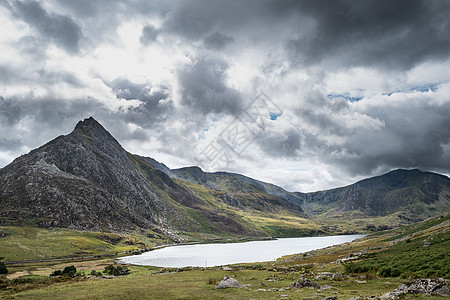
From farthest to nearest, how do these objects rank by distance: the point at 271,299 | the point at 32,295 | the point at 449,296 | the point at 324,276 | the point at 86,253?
the point at 86,253 < the point at 324,276 < the point at 32,295 < the point at 271,299 < the point at 449,296

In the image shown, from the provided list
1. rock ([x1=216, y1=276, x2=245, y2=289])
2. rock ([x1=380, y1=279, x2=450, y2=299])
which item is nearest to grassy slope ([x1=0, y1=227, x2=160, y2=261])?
rock ([x1=216, y1=276, x2=245, y2=289])

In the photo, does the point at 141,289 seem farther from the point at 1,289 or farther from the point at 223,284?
the point at 1,289

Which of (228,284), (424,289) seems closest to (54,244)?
(228,284)

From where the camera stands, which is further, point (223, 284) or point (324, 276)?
→ point (324, 276)

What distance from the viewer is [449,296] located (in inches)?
955

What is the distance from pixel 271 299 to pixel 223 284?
39.7ft

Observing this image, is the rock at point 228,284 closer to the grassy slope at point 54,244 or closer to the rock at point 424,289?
the rock at point 424,289

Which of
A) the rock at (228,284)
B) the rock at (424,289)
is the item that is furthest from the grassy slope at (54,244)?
the rock at (424,289)

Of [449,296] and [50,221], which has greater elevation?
[50,221]

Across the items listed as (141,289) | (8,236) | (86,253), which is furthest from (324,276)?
(8,236)

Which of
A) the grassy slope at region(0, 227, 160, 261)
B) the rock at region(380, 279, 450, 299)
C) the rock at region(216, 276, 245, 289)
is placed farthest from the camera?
the grassy slope at region(0, 227, 160, 261)

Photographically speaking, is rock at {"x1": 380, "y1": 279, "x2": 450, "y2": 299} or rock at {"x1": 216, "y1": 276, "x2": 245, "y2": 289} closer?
rock at {"x1": 380, "y1": 279, "x2": 450, "y2": 299}

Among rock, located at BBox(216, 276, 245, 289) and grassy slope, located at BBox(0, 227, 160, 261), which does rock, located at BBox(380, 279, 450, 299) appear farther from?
grassy slope, located at BBox(0, 227, 160, 261)

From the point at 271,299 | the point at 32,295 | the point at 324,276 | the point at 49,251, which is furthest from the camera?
the point at 49,251
